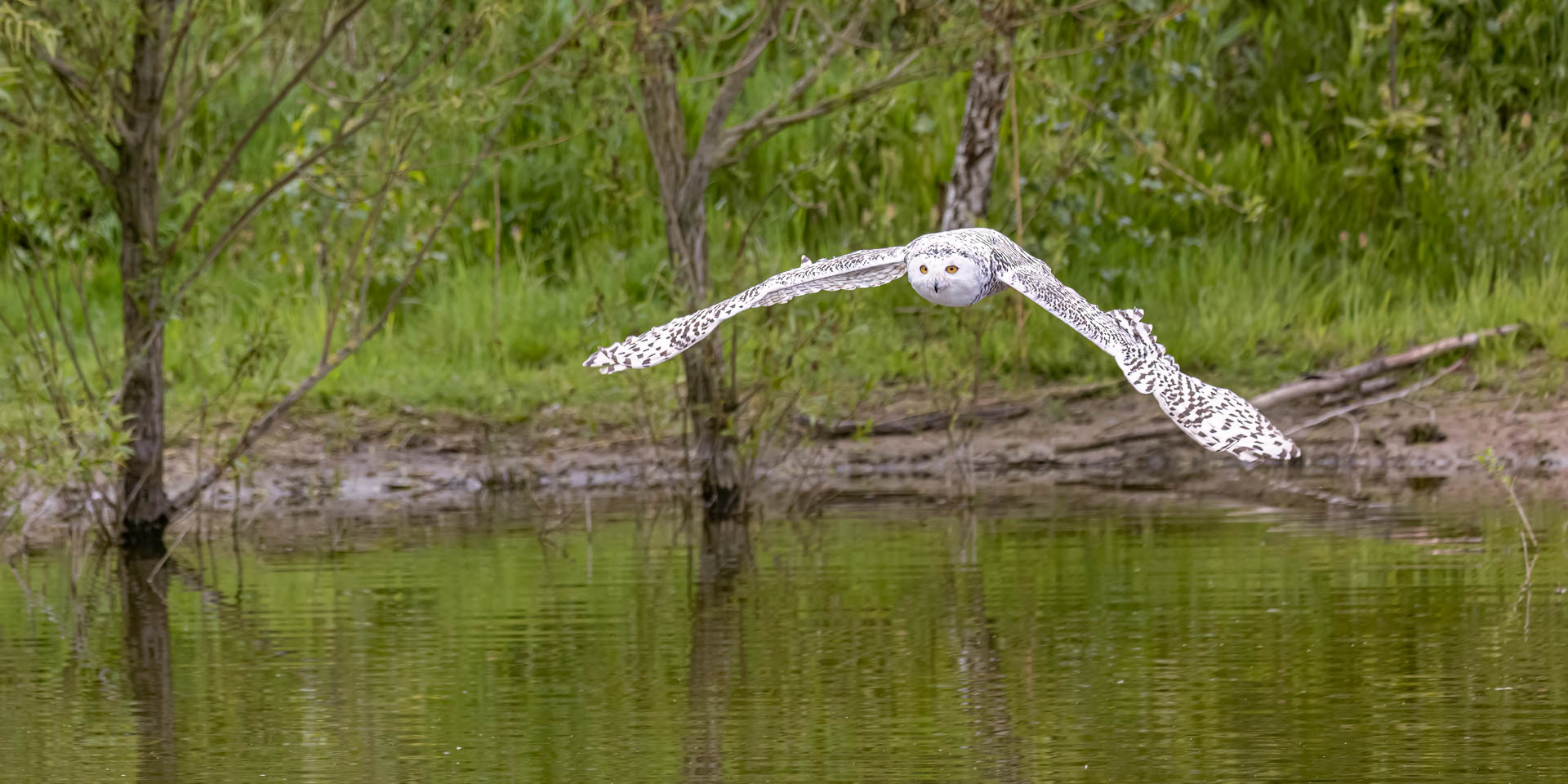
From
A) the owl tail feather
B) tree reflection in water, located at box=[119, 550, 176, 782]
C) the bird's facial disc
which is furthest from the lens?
tree reflection in water, located at box=[119, 550, 176, 782]

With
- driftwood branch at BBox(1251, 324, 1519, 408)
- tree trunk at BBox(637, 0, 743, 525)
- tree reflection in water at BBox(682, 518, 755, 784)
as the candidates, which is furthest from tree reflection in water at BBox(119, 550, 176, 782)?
driftwood branch at BBox(1251, 324, 1519, 408)

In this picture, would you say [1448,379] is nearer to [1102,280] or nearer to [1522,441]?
[1522,441]

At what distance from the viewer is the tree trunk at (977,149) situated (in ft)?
44.8

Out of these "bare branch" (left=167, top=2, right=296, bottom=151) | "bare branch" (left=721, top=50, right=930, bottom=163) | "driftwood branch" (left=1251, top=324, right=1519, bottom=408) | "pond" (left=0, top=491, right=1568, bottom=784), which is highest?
"bare branch" (left=167, top=2, right=296, bottom=151)

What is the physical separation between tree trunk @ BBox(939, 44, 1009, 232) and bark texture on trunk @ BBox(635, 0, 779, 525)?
11.6ft

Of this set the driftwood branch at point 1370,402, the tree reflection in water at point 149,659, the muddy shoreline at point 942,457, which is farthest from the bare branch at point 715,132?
the driftwood branch at point 1370,402

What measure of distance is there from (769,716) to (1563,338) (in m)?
8.06

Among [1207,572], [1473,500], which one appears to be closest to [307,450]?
[1207,572]

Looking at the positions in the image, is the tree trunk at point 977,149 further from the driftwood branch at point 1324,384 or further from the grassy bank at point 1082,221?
the driftwood branch at point 1324,384

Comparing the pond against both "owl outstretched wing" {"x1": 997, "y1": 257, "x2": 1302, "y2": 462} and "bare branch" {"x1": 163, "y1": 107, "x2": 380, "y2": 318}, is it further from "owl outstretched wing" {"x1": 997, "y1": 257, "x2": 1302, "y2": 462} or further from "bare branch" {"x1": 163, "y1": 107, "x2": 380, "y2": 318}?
"bare branch" {"x1": 163, "y1": 107, "x2": 380, "y2": 318}

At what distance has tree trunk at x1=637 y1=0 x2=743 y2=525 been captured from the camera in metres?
10.2

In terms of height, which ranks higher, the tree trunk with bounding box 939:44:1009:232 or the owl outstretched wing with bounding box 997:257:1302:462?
the tree trunk with bounding box 939:44:1009:232

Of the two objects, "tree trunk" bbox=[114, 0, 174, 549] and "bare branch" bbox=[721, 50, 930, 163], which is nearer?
"tree trunk" bbox=[114, 0, 174, 549]

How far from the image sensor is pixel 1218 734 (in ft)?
19.0
